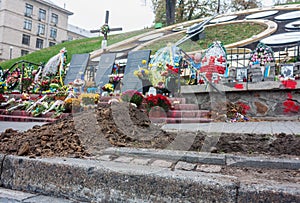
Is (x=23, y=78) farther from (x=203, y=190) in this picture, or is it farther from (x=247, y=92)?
(x=203, y=190)

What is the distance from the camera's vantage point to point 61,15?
45.9 m

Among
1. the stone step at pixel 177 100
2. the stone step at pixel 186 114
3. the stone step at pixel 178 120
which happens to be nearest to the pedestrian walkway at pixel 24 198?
the stone step at pixel 178 120

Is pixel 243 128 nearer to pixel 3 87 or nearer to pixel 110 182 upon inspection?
pixel 110 182

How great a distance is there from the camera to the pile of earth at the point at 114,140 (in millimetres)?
2805

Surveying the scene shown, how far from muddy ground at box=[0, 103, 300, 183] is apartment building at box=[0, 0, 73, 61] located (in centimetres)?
3818

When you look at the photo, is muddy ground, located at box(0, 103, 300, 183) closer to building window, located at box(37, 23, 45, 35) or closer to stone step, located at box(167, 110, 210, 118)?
stone step, located at box(167, 110, 210, 118)

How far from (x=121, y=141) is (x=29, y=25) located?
144 ft

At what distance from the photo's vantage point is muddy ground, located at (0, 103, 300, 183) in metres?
2.67

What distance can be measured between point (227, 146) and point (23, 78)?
10011 millimetres

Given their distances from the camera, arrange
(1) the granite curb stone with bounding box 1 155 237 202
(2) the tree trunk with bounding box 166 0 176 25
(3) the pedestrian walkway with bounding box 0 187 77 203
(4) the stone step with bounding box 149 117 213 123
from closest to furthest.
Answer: (1) the granite curb stone with bounding box 1 155 237 202
(3) the pedestrian walkway with bounding box 0 187 77 203
(4) the stone step with bounding box 149 117 213 123
(2) the tree trunk with bounding box 166 0 176 25

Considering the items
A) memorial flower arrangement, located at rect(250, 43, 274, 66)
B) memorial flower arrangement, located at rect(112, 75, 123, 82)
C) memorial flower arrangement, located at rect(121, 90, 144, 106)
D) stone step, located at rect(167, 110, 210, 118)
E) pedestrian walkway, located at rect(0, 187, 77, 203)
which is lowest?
pedestrian walkway, located at rect(0, 187, 77, 203)

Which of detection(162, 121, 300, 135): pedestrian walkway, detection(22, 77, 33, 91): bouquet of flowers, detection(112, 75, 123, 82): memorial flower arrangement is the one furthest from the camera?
detection(22, 77, 33, 91): bouquet of flowers

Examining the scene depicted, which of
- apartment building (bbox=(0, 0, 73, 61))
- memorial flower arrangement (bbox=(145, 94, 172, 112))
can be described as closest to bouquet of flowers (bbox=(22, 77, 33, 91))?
memorial flower arrangement (bbox=(145, 94, 172, 112))

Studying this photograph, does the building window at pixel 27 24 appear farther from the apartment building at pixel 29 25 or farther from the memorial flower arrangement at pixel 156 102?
the memorial flower arrangement at pixel 156 102
